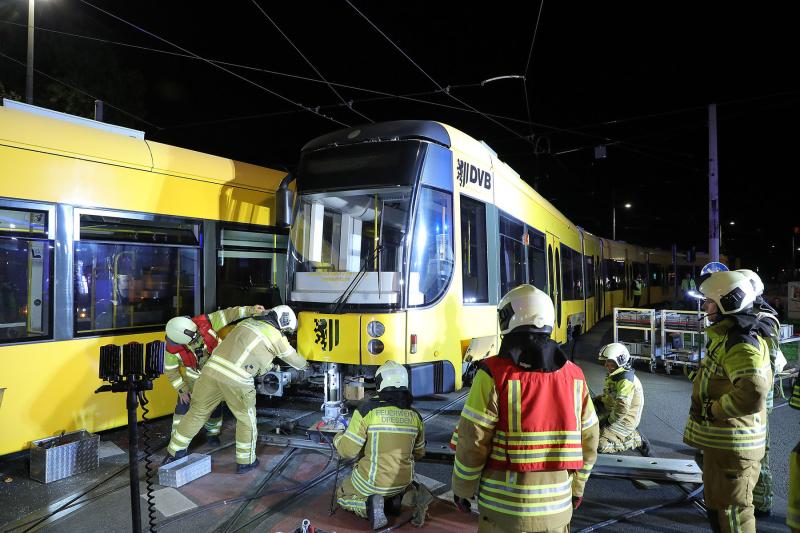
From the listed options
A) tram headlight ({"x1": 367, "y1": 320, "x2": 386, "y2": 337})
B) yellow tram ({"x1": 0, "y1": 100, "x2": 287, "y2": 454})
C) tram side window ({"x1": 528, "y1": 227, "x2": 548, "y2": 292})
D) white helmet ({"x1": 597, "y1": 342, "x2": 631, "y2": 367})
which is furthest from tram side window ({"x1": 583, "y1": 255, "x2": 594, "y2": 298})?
tram headlight ({"x1": 367, "y1": 320, "x2": 386, "y2": 337})

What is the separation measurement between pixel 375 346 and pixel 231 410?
4.93 feet

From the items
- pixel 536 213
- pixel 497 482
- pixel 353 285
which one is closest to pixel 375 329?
pixel 353 285

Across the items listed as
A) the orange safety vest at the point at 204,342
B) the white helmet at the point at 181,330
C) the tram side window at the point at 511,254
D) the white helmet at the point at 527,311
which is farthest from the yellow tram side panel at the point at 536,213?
the white helmet at the point at 527,311

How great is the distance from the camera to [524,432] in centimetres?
227

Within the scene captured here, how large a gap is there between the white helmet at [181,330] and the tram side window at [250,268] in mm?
1045

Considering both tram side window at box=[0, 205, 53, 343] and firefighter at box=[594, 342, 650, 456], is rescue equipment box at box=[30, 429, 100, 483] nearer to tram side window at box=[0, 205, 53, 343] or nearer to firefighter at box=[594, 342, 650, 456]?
tram side window at box=[0, 205, 53, 343]

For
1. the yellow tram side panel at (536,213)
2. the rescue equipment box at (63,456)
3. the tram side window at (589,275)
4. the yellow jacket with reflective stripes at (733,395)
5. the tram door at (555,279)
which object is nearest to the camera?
the yellow jacket with reflective stripes at (733,395)

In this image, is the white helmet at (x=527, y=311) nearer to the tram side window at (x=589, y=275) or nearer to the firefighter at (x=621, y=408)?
the firefighter at (x=621, y=408)

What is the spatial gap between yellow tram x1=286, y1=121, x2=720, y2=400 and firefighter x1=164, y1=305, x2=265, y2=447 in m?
0.89

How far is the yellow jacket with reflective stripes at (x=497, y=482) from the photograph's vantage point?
229cm

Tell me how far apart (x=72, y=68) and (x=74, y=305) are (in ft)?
38.2

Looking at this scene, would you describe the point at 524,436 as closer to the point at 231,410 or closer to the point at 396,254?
the point at 396,254

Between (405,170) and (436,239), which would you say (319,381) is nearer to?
(436,239)

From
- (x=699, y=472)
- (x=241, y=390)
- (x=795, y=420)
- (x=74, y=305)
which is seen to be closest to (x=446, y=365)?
(x=241, y=390)
